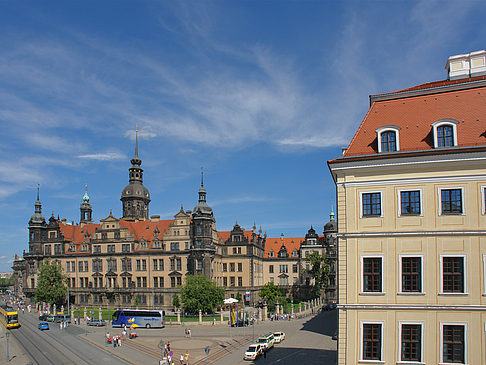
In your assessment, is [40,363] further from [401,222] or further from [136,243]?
[136,243]

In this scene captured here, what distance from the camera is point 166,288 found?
90.0 m

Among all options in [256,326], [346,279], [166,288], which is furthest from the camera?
[166,288]

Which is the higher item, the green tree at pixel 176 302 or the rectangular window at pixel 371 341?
the rectangular window at pixel 371 341

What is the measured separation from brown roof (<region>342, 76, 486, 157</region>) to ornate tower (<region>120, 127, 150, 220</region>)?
9066cm

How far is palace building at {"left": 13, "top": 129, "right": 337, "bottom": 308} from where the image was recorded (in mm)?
90375

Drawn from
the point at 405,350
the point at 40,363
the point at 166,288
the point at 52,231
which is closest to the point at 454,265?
the point at 405,350

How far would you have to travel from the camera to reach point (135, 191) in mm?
112188

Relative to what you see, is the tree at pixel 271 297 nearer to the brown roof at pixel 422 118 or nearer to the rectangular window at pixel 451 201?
the brown roof at pixel 422 118

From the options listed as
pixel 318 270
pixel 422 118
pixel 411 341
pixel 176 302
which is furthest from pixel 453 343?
pixel 318 270

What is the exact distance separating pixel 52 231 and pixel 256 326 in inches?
2413

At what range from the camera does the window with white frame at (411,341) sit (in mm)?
22812

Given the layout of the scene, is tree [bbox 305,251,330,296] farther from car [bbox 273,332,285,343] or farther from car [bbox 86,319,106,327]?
car [bbox 273,332,285,343]

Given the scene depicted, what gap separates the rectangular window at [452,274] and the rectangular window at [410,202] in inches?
107

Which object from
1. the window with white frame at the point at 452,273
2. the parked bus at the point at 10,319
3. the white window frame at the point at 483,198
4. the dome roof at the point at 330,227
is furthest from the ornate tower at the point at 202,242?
the white window frame at the point at 483,198
